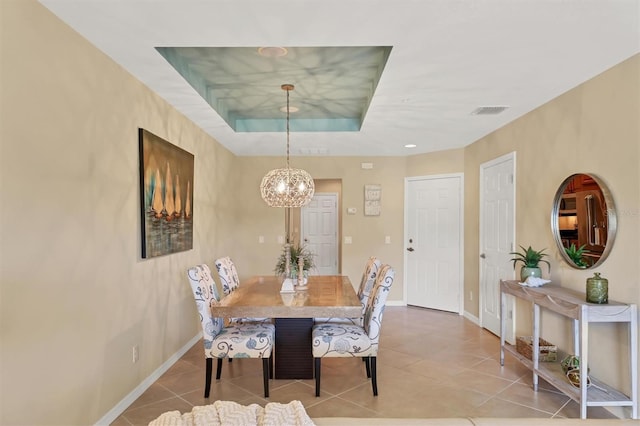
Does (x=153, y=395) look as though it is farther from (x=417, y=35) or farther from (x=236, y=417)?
(x=417, y=35)

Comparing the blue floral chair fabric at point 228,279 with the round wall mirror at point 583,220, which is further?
the blue floral chair fabric at point 228,279

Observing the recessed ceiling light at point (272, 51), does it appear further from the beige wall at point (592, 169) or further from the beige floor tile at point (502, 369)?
the beige floor tile at point (502, 369)

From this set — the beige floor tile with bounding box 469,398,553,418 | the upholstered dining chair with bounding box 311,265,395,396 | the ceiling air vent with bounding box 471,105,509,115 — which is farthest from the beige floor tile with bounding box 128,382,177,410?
the ceiling air vent with bounding box 471,105,509,115

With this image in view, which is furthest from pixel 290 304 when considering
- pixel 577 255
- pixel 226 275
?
pixel 577 255

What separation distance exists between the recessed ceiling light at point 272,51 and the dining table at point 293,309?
1.86 metres

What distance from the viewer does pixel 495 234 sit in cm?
438

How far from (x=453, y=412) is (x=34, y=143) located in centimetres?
300

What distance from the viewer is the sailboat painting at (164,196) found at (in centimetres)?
290

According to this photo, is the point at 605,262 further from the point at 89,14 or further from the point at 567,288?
the point at 89,14

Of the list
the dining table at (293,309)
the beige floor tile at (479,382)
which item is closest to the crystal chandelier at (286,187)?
the dining table at (293,309)

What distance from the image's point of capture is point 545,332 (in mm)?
3316

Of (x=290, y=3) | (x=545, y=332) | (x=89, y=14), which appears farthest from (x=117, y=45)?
(x=545, y=332)

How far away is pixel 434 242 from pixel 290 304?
140 inches

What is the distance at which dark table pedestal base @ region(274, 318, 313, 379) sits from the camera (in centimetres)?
315
